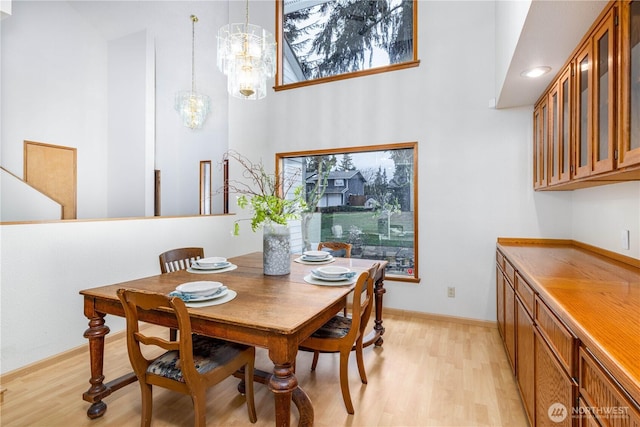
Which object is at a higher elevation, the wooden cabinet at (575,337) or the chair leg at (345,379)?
the wooden cabinet at (575,337)

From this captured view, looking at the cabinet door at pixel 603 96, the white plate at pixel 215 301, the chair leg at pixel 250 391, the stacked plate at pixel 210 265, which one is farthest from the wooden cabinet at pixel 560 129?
the stacked plate at pixel 210 265

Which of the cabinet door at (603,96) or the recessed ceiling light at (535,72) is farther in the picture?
the recessed ceiling light at (535,72)

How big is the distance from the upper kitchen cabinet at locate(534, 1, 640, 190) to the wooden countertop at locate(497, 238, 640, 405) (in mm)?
541

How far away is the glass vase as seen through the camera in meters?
2.16

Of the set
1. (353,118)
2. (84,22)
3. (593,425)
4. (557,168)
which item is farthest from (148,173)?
(593,425)

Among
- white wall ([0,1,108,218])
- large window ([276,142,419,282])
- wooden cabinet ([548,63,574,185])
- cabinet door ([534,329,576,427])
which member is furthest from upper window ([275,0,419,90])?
white wall ([0,1,108,218])

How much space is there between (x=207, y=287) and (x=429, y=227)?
104 inches

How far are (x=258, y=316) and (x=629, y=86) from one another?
73.6 inches

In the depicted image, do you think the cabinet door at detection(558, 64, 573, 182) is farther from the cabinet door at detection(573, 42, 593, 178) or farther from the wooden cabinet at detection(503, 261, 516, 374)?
the wooden cabinet at detection(503, 261, 516, 374)

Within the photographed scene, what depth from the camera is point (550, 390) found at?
1.36 meters

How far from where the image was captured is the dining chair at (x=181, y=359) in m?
1.44

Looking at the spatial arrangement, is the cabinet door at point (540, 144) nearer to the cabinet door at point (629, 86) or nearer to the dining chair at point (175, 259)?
the cabinet door at point (629, 86)

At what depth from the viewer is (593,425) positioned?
0.95 metres

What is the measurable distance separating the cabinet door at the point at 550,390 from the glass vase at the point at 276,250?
150 cm
